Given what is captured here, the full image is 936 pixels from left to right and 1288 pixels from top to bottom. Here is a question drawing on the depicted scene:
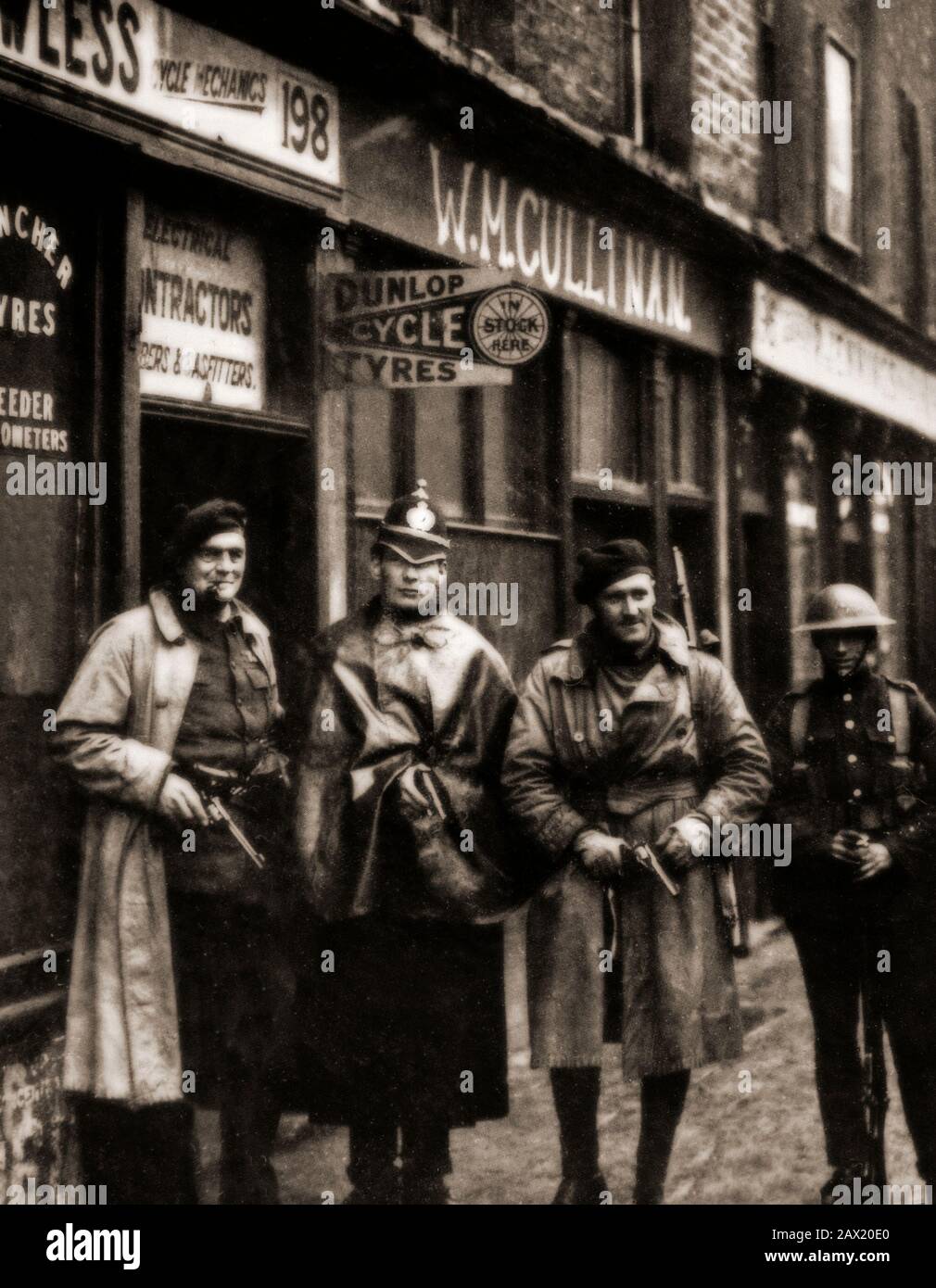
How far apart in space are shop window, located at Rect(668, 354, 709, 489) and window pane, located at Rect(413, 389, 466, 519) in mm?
2189

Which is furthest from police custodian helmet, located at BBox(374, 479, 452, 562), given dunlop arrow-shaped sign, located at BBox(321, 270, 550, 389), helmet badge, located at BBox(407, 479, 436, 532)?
dunlop arrow-shaped sign, located at BBox(321, 270, 550, 389)

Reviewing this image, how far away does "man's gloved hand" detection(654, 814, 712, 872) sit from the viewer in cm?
472

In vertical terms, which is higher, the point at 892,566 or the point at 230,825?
the point at 892,566

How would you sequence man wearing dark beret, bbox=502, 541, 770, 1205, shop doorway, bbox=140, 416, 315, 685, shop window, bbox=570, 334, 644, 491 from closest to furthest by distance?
man wearing dark beret, bbox=502, 541, 770, 1205 < shop doorway, bbox=140, 416, 315, 685 < shop window, bbox=570, 334, 644, 491

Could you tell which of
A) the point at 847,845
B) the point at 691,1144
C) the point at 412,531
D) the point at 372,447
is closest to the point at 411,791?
the point at 412,531

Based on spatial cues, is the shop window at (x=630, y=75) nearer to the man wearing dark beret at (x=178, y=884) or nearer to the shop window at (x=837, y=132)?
the shop window at (x=837, y=132)

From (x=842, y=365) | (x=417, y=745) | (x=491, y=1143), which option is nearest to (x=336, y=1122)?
(x=491, y=1143)

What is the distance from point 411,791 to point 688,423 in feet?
15.1

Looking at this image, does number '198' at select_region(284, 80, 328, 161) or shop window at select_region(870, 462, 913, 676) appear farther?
shop window at select_region(870, 462, 913, 676)

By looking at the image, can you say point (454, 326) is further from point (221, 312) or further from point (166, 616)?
point (166, 616)

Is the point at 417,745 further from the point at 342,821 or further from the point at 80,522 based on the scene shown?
the point at 80,522

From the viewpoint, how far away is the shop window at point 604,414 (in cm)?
765

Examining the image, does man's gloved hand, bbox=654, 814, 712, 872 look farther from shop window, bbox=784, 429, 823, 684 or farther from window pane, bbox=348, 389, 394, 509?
shop window, bbox=784, 429, 823, 684

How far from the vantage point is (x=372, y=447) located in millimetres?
6176
